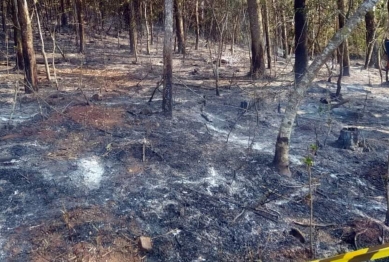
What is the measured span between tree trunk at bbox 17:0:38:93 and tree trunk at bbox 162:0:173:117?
124 inches

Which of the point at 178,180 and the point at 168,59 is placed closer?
the point at 178,180

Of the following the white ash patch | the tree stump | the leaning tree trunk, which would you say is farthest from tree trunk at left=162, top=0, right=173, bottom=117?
the tree stump

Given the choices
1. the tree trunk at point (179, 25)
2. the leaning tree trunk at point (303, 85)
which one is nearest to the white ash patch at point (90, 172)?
the leaning tree trunk at point (303, 85)

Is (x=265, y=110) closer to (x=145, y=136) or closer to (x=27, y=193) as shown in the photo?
(x=145, y=136)

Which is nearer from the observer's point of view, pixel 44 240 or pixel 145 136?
pixel 44 240

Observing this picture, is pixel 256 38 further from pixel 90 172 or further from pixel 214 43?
pixel 90 172

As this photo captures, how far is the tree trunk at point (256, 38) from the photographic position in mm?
12656

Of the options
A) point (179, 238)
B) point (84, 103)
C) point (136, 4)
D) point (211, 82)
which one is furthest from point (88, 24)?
point (179, 238)

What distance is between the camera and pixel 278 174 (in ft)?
23.2

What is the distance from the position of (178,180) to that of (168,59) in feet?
9.47

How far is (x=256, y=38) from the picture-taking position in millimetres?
12867

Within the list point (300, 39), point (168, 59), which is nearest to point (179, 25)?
point (300, 39)

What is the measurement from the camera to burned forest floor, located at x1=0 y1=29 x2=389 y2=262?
17.7 feet

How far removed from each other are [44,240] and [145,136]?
3.16 m
